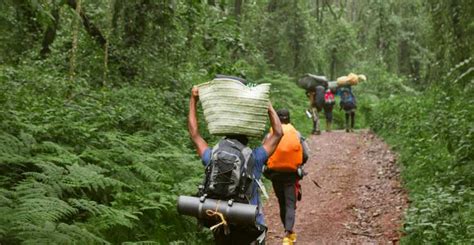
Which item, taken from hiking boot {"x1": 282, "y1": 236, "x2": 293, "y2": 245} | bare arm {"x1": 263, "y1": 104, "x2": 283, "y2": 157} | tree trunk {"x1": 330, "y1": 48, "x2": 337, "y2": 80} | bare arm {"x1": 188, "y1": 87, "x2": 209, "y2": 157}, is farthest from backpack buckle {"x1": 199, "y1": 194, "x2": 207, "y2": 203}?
tree trunk {"x1": 330, "y1": 48, "x2": 337, "y2": 80}

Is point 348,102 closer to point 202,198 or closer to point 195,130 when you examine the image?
point 195,130

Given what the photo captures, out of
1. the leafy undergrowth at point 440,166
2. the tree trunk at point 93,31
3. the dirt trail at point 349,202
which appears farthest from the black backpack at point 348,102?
the tree trunk at point 93,31

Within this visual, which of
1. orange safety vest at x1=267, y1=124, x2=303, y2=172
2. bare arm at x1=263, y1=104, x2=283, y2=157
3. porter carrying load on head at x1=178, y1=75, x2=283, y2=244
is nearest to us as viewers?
porter carrying load on head at x1=178, y1=75, x2=283, y2=244

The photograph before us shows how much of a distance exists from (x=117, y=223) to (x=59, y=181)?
0.79 metres

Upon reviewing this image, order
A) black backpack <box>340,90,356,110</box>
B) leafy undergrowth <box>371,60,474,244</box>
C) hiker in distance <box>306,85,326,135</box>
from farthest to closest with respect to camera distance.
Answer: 1. black backpack <box>340,90,356,110</box>
2. hiker in distance <box>306,85,326,135</box>
3. leafy undergrowth <box>371,60,474,244</box>

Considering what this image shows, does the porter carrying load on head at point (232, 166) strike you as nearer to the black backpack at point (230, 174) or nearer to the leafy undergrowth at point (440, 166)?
the black backpack at point (230, 174)

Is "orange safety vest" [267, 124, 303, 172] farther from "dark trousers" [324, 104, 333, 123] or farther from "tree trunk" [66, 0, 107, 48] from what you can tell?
"dark trousers" [324, 104, 333, 123]

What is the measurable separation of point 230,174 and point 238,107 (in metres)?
0.56

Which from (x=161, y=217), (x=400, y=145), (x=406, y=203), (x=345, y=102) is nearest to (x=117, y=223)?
(x=161, y=217)

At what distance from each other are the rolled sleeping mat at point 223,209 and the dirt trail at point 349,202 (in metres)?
4.35

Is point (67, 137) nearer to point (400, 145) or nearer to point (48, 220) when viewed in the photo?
point (48, 220)

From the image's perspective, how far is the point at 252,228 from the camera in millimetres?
4379

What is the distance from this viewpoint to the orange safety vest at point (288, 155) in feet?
23.5

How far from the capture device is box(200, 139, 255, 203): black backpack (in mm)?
4223
